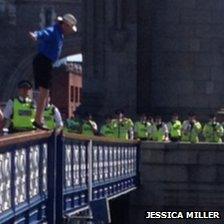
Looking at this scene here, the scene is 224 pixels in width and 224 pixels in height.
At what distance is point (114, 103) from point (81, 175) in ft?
78.9

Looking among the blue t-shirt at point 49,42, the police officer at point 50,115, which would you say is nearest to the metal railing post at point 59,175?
the blue t-shirt at point 49,42

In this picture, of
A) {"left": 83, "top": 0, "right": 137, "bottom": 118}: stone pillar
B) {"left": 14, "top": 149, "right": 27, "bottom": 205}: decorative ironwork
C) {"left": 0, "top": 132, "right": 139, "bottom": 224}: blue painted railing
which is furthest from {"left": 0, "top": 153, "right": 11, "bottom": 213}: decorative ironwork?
{"left": 83, "top": 0, "right": 137, "bottom": 118}: stone pillar

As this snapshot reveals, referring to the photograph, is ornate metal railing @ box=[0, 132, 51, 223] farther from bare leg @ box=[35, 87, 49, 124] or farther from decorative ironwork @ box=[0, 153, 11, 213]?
bare leg @ box=[35, 87, 49, 124]

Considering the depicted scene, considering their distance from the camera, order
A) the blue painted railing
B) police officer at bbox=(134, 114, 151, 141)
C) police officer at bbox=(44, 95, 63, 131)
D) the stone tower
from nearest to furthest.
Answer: the blue painted railing → police officer at bbox=(44, 95, 63, 131) → police officer at bbox=(134, 114, 151, 141) → the stone tower

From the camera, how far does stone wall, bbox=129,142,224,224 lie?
125 ft

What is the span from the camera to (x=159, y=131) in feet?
134

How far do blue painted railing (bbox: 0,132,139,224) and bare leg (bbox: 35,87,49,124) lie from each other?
466 millimetres

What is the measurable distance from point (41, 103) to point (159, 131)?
912 inches

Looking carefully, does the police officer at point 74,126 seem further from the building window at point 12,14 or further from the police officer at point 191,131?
the building window at point 12,14

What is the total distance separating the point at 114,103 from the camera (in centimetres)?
4497

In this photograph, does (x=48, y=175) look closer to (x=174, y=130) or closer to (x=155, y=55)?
(x=174, y=130)

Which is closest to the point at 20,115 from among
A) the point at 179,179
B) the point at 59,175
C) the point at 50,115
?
the point at 59,175

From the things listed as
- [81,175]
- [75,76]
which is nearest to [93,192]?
[81,175]

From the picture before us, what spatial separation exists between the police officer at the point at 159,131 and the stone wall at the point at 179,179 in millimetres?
1711
